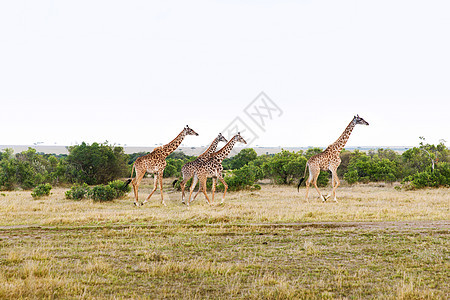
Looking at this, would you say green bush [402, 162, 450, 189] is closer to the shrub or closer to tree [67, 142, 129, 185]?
the shrub

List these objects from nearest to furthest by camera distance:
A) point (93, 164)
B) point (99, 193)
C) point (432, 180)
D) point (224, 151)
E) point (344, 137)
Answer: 1. point (224, 151)
2. point (99, 193)
3. point (344, 137)
4. point (432, 180)
5. point (93, 164)

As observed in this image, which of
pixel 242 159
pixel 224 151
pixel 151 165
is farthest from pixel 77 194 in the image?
pixel 242 159

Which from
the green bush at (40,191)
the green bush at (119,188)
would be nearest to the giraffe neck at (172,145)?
the green bush at (119,188)

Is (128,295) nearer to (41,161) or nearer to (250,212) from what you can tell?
(250,212)

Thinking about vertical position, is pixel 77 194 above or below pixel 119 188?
below

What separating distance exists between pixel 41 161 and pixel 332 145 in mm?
31359

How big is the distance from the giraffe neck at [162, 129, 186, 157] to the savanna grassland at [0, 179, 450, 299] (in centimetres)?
529

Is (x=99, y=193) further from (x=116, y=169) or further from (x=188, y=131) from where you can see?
(x=116, y=169)

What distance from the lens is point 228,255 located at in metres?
8.29

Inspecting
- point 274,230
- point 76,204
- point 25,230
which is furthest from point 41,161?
point 274,230

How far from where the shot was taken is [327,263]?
7680mm

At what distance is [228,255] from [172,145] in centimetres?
1101

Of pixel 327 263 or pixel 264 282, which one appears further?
pixel 327 263

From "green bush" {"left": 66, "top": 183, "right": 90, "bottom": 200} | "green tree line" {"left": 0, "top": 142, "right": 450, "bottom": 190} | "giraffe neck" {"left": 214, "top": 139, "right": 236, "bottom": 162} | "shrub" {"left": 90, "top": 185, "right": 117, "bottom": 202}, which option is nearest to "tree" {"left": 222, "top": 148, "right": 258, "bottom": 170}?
"green tree line" {"left": 0, "top": 142, "right": 450, "bottom": 190}
